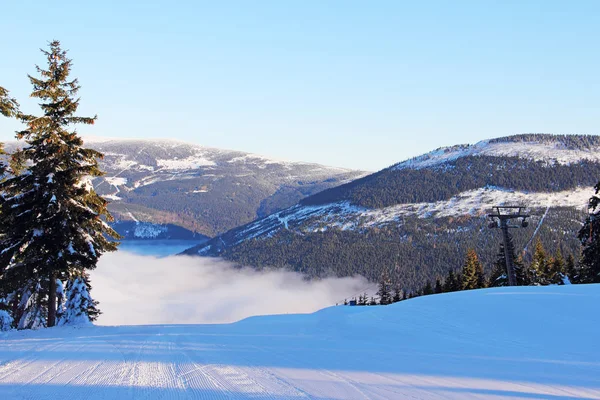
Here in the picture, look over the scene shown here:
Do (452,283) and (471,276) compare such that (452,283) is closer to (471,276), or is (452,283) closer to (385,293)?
(471,276)

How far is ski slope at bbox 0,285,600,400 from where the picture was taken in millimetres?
6590

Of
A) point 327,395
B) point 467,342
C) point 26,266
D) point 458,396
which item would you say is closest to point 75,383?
point 327,395

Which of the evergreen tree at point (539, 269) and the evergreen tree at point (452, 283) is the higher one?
the evergreen tree at point (539, 269)

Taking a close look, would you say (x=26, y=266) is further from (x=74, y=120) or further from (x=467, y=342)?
(x=467, y=342)

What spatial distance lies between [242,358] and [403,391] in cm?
370

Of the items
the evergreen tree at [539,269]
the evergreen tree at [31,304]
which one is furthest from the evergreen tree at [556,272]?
the evergreen tree at [31,304]

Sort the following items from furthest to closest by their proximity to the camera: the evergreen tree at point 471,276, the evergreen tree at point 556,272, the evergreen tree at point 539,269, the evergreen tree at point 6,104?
the evergreen tree at point 471,276 → the evergreen tree at point 556,272 → the evergreen tree at point 539,269 → the evergreen tree at point 6,104

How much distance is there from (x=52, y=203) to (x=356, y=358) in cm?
1618

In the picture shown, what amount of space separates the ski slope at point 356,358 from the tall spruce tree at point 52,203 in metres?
6.78

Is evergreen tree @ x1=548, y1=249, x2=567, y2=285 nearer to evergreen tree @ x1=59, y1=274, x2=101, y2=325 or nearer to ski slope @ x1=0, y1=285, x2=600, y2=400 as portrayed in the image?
ski slope @ x1=0, y1=285, x2=600, y2=400

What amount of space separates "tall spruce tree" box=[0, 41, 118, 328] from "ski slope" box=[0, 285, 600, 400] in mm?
6785

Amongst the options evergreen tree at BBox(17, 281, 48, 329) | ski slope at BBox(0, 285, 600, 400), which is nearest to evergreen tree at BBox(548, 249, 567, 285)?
ski slope at BBox(0, 285, 600, 400)

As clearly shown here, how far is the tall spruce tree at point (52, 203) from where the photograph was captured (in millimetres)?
19656

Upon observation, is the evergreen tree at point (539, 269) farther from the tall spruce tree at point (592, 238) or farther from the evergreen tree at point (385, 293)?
the evergreen tree at point (385, 293)
